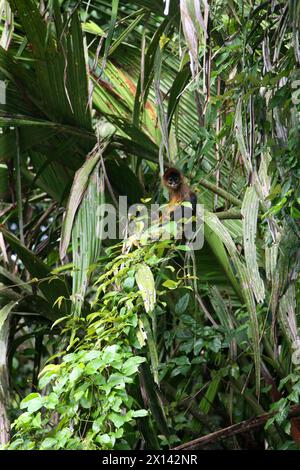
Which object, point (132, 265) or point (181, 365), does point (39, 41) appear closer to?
point (132, 265)

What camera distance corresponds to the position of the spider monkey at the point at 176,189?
9.33ft

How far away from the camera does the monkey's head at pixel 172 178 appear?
9.42 ft

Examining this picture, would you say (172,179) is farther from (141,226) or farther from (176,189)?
(141,226)

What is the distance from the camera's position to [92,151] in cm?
270

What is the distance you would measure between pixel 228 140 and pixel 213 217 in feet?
0.75

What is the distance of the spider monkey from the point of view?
112 inches

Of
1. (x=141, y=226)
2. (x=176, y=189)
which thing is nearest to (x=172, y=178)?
(x=176, y=189)

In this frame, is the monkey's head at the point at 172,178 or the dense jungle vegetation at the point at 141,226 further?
the monkey's head at the point at 172,178

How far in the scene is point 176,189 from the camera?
3115mm

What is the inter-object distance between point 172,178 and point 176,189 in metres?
0.11

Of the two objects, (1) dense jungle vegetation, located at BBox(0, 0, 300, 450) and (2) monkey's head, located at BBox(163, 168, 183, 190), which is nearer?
(1) dense jungle vegetation, located at BBox(0, 0, 300, 450)

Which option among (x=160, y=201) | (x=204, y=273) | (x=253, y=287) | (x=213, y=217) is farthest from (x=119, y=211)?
(x=253, y=287)

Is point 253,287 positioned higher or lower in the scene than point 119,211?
lower
